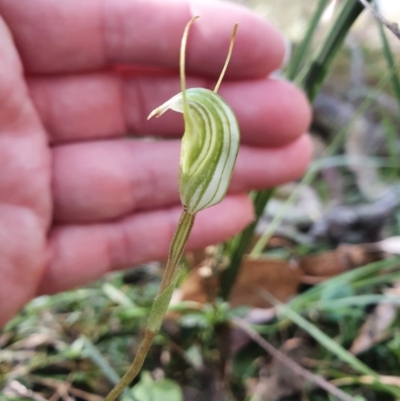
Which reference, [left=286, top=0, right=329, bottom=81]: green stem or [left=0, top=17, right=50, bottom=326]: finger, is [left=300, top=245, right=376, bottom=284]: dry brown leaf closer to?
[left=286, top=0, right=329, bottom=81]: green stem

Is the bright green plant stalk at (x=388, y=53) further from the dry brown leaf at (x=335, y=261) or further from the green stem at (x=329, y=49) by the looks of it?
the dry brown leaf at (x=335, y=261)

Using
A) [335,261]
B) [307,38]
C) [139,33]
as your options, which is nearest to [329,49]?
[307,38]

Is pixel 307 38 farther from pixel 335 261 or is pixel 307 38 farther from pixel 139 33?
pixel 335 261

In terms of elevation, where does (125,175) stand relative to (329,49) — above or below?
below

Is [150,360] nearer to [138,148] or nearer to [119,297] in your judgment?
[119,297]

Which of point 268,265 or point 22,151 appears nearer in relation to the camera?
point 22,151

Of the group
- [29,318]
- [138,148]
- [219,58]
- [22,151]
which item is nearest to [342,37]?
[219,58]
